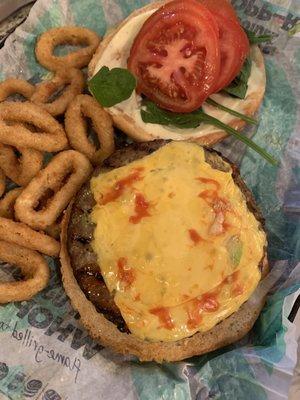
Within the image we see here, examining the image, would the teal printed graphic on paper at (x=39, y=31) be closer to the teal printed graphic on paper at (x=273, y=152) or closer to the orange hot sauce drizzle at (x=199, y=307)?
the teal printed graphic on paper at (x=273, y=152)

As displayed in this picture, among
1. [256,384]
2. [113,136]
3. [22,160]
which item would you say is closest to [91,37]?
[113,136]

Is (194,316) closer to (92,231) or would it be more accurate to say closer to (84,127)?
(92,231)

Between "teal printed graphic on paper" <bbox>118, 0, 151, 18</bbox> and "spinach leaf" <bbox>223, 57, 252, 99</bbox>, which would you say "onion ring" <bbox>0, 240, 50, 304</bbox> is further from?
"teal printed graphic on paper" <bbox>118, 0, 151, 18</bbox>

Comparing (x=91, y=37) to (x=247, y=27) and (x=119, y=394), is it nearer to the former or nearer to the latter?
(x=247, y=27)

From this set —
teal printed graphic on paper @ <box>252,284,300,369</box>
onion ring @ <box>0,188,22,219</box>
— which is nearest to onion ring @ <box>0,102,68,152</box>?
onion ring @ <box>0,188,22,219</box>

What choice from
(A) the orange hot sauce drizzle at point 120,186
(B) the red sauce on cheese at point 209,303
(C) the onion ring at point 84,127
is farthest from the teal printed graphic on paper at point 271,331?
(C) the onion ring at point 84,127

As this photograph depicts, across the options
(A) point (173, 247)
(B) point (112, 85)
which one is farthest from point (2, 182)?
(A) point (173, 247)
